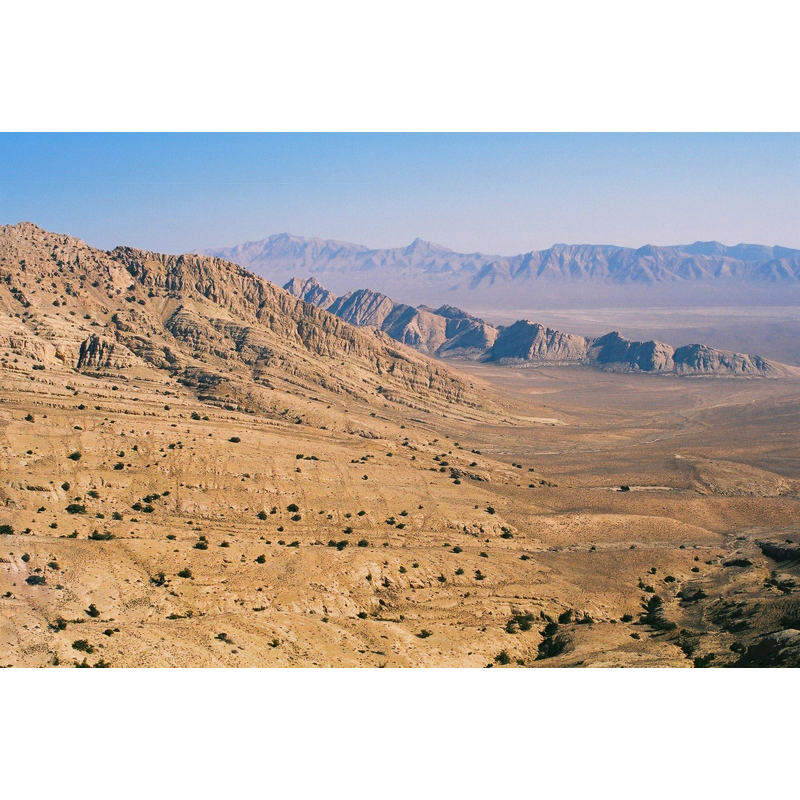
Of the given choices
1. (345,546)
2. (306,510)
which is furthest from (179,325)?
(345,546)

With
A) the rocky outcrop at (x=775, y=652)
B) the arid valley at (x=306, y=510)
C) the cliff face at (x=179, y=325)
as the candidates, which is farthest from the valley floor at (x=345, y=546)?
the cliff face at (x=179, y=325)

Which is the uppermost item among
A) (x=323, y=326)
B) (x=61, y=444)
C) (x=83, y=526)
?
(x=323, y=326)

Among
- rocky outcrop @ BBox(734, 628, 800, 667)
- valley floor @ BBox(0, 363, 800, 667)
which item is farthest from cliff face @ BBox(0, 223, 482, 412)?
rocky outcrop @ BBox(734, 628, 800, 667)

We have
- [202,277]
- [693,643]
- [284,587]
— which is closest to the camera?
[693,643]

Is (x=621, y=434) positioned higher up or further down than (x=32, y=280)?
further down

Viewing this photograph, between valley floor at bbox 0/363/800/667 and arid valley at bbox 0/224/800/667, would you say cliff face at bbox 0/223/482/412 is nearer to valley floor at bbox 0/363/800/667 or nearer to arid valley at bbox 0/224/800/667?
arid valley at bbox 0/224/800/667

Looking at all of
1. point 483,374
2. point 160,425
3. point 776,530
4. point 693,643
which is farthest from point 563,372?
point 693,643

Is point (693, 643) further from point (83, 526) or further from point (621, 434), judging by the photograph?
point (621, 434)

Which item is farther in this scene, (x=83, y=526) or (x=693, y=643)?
(x=83, y=526)
